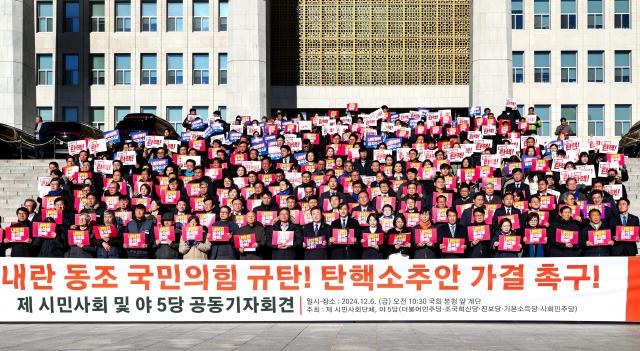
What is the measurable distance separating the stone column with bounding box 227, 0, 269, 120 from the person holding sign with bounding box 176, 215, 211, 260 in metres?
25.3

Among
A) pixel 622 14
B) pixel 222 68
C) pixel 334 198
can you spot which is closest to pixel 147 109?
pixel 222 68

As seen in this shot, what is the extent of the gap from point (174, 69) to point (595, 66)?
23.1 metres

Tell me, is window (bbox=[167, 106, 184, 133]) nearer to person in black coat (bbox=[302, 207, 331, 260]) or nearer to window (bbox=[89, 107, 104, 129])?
window (bbox=[89, 107, 104, 129])

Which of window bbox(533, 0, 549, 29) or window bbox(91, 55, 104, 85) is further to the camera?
window bbox(91, 55, 104, 85)

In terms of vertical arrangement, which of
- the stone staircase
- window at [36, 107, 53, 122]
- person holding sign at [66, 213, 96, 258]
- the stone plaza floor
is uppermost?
window at [36, 107, 53, 122]

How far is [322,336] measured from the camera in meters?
12.8

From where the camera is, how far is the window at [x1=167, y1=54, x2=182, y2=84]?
52219 mm

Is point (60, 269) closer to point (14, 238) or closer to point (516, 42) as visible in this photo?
point (14, 238)

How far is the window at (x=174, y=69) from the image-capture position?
52.2 metres

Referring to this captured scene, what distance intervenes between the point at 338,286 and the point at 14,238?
572cm

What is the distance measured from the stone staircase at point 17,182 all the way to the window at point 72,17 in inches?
1071

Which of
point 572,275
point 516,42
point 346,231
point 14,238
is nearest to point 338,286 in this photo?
point 346,231

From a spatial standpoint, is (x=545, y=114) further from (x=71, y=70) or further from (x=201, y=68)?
(x=71, y=70)

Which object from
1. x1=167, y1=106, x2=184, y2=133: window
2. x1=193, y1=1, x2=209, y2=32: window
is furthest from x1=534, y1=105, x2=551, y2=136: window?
x1=167, y1=106, x2=184, y2=133: window
